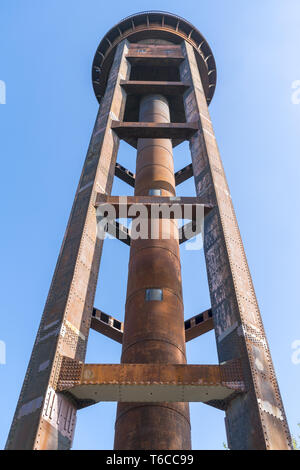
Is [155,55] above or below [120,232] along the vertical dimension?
above

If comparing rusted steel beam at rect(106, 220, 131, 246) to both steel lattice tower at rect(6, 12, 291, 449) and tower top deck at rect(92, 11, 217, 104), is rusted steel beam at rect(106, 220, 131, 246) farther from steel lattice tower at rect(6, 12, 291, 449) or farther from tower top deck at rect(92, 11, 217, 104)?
tower top deck at rect(92, 11, 217, 104)

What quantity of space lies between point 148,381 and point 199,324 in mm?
5766

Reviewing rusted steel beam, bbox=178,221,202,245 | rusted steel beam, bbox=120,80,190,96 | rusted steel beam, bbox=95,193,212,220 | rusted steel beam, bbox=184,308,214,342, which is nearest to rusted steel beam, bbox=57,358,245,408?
rusted steel beam, bbox=184,308,214,342

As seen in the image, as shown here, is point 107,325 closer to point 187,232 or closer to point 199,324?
point 199,324

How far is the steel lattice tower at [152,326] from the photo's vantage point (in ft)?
24.1

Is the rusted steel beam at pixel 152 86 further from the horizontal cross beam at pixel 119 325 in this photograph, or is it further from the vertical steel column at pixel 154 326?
the horizontal cross beam at pixel 119 325

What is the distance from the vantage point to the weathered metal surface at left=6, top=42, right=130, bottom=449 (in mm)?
6887

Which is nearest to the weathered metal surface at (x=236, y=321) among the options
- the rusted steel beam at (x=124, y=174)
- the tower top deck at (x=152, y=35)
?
the rusted steel beam at (x=124, y=174)

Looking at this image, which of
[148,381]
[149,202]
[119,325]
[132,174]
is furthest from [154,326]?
[132,174]

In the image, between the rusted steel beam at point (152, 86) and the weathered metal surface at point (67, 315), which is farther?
the rusted steel beam at point (152, 86)

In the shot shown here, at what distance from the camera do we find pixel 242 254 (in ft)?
34.6

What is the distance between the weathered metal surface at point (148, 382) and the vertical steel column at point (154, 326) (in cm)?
161

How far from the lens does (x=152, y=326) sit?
1048 cm
